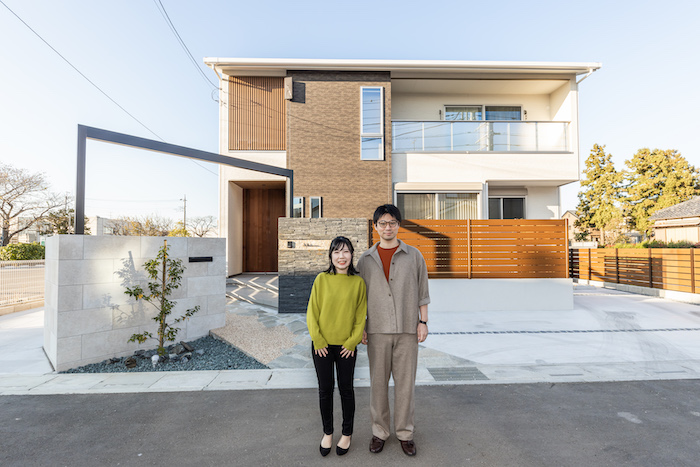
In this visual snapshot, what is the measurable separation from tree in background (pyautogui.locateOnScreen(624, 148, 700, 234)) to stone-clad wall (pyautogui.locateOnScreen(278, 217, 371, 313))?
24.9m

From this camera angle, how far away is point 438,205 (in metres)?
10.3

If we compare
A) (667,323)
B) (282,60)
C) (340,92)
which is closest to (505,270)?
(667,323)

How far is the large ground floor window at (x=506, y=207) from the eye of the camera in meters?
11.2

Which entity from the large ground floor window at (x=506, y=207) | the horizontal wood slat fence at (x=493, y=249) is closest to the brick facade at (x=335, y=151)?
the horizontal wood slat fence at (x=493, y=249)

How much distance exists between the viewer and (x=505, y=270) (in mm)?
7320

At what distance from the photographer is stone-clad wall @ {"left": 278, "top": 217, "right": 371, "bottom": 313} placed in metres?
6.94

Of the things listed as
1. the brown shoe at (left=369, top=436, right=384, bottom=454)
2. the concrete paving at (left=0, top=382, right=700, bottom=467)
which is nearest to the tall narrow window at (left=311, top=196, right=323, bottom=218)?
the concrete paving at (left=0, top=382, right=700, bottom=467)

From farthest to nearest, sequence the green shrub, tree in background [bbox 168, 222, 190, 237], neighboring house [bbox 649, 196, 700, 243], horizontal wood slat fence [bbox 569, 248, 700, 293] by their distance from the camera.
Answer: neighboring house [bbox 649, 196, 700, 243] → the green shrub → horizontal wood slat fence [bbox 569, 248, 700, 293] → tree in background [bbox 168, 222, 190, 237]

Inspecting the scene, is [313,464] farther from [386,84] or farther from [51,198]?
[51,198]

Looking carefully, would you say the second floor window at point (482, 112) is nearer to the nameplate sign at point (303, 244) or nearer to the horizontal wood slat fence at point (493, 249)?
the horizontal wood slat fence at point (493, 249)

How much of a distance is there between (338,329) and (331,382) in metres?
0.40

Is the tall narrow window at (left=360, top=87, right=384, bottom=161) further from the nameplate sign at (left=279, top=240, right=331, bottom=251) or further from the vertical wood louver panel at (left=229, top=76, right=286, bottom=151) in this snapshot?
the nameplate sign at (left=279, top=240, right=331, bottom=251)

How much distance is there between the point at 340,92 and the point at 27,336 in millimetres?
9296

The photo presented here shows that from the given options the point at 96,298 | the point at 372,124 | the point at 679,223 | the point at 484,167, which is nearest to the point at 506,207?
the point at 484,167
